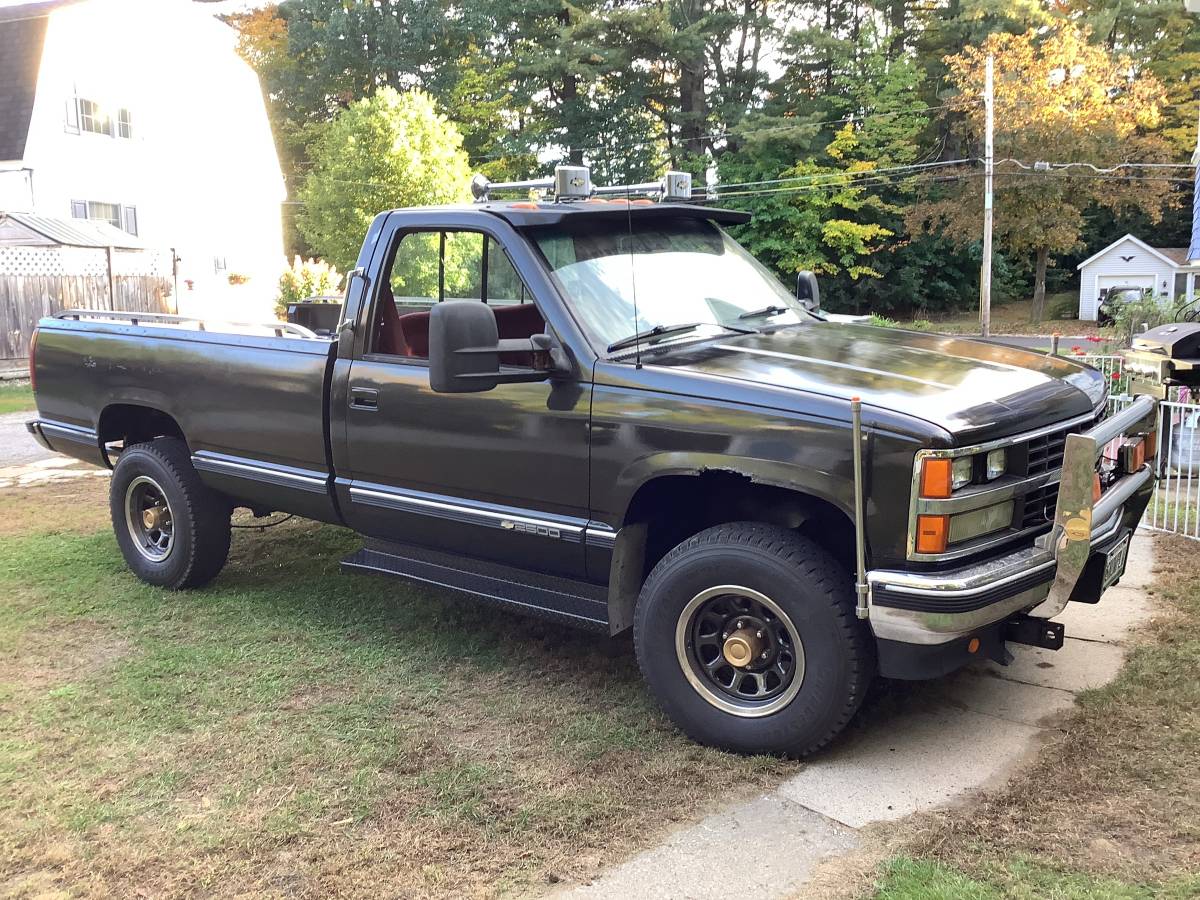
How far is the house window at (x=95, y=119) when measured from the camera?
24750mm

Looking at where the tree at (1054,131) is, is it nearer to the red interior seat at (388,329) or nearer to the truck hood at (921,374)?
the truck hood at (921,374)

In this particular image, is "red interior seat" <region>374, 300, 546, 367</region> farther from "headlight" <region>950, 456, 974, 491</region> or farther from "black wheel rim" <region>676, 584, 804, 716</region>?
"headlight" <region>950, 456, 974, 491</region>

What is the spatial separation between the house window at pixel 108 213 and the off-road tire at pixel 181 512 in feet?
72.4

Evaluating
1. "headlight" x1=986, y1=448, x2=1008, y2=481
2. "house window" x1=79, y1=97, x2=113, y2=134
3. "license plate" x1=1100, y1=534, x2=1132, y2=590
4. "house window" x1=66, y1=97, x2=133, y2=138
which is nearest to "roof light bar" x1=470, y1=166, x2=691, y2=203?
"headlight" x1=986, y1=448, x2=1008, y2=481

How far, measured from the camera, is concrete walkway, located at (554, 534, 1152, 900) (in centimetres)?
316

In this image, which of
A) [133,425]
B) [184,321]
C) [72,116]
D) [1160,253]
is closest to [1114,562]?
[184,321]

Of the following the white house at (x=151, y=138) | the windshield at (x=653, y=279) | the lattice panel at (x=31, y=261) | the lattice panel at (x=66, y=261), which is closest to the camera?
the windshield at (x=653, y=279)

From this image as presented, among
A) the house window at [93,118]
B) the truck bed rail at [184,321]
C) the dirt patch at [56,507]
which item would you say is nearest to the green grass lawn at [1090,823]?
the truck bed rail at [184,321]

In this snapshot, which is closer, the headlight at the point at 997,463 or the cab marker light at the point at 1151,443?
the headlight at the point at 997,463

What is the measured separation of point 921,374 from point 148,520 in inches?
177

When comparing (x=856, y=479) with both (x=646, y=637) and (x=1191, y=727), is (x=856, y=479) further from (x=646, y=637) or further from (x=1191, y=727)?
(x=1191, y=727)

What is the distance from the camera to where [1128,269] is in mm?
40062

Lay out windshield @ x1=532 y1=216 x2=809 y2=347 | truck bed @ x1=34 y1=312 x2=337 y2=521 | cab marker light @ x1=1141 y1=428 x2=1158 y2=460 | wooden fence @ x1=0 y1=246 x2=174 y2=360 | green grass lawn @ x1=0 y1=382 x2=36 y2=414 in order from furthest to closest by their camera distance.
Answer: wooden fence @ x1=0 y1=246 x2=174 y2=360 < green grass lawn @ x1=0 y1=382 x2=36 y2=414 < truck bed @ x1=34 y1=312 x2=337 y2=521 < cab marker light @ x1=1141 y1=428 x2=1158 y2=460 < windshield @ x1=532 y1=216 x2=809 y2=347

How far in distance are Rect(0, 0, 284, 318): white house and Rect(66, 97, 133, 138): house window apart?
35 mm
